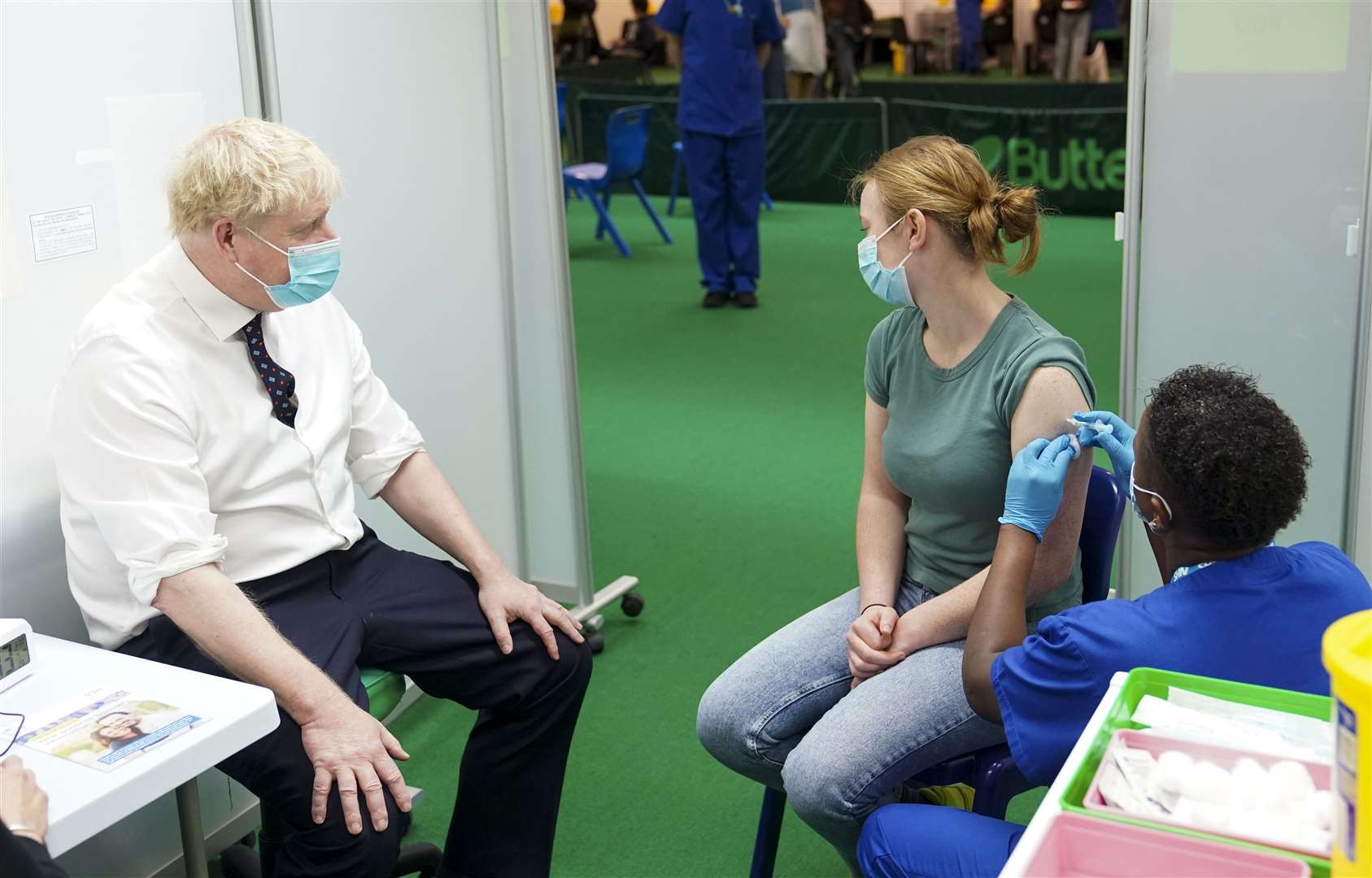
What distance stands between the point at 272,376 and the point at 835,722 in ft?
3.19

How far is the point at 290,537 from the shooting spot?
2.06 metres

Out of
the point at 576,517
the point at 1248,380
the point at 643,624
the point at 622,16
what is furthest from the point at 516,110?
the point at 622,16

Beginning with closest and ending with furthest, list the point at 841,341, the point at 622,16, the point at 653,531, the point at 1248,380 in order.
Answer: the point at 1248,380
the point at 653,531
the point at 841,341
the point at 622,16

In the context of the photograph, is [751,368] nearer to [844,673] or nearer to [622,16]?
[844,673]

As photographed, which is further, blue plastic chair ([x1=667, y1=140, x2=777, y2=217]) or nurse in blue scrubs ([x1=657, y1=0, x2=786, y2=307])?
blue plastic chair ([x1=667, y1=140, x2=777, y2=217])

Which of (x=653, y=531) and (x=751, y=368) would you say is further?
(x=751, y=368)

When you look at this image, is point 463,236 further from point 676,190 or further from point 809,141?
point 809,141

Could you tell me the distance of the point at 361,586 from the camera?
2.13 m

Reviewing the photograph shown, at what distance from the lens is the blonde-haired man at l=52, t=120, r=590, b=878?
182 cm

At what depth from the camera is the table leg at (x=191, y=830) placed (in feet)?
6.25

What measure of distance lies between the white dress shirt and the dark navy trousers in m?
0.05

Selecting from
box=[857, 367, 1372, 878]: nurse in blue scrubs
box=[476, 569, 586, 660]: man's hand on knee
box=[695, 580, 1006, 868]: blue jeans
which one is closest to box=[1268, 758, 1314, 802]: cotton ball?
box=[857, 367, 1372, 878]: nurse in blue scrubs

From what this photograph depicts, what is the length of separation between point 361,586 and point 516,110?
1.35 m

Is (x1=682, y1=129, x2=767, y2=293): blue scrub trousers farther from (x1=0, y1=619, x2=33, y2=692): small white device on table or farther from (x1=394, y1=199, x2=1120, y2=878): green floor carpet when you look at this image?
(x1=0, y1=619, x2=33, y2=692): small white device on table
